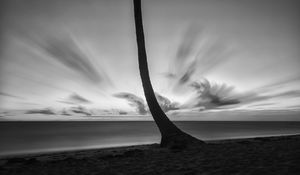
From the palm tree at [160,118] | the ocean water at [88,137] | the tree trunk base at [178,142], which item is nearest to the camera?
the tree trunk base at [178,142]

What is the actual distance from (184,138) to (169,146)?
0.66 metres

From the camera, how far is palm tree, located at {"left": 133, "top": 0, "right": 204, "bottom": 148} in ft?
27.3

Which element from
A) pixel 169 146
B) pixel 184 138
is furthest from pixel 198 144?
pixel 169 146

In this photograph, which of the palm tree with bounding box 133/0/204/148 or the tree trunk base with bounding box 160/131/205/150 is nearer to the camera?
the tree trunk base with bounding box 160/131/205/150

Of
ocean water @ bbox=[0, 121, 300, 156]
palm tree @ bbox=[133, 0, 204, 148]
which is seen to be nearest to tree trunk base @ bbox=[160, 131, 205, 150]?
palm tree @ bbox=[133, 0, 204, 148]

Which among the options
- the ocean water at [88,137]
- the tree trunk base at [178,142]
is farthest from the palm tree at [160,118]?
the ocean water at [88,137]

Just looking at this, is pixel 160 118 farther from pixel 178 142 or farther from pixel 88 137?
pixel 88 137

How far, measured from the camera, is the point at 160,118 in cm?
880

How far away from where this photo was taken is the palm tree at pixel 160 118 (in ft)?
27.3

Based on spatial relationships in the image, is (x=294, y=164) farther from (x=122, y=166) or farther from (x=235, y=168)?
(x=122, y=166)

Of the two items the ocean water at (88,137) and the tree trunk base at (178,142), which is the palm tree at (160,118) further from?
the ocean water at (88,137)

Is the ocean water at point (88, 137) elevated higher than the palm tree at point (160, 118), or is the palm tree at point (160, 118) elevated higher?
the palm tree at point (160, 118)

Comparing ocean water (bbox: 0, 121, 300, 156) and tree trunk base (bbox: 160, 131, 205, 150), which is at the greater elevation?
tree trunk base (bbox: 160, 131, 205, 150)

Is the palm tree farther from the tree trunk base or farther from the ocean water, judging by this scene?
the ocean water
